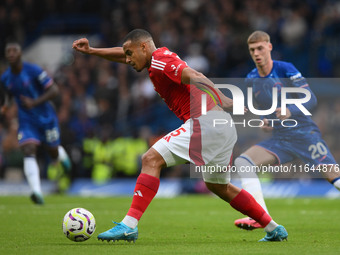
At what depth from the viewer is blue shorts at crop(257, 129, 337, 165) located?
8.62m

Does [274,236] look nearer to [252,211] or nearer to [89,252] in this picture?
[252,211]

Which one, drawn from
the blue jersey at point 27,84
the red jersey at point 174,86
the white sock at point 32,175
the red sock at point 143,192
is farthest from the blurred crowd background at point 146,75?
the red sock at point 143,192

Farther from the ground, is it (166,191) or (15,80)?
(15,80)

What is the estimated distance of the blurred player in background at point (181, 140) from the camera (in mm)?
6664

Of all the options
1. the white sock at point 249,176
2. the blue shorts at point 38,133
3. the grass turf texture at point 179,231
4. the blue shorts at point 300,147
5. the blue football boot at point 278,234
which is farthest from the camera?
the blue shorts at point 38,133

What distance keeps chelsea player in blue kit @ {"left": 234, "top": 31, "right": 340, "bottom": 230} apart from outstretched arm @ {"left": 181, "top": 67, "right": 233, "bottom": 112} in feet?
6.84

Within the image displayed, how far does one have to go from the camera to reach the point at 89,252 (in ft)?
20.2

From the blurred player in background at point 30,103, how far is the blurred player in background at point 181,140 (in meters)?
5.70

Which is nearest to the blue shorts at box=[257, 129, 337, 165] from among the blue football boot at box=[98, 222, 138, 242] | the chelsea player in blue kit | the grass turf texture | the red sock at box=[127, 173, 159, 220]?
the chelsea player in blue kit

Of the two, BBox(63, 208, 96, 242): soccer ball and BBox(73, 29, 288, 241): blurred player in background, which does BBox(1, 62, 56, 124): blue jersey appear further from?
BBox(63, 208, 96, 242): soccer ball

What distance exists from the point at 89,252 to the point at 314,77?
13.0 meters

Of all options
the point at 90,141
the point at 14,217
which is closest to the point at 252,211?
the point at 14,217

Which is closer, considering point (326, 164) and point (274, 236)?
point (274, 236)

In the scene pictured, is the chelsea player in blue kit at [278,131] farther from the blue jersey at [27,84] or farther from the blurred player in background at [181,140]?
the blue jersey at [27,84]
